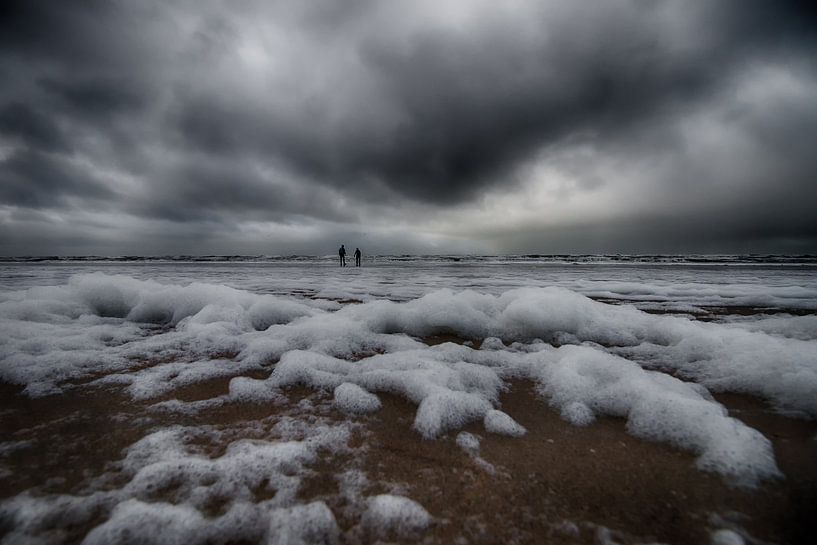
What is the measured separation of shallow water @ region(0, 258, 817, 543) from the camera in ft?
3.62

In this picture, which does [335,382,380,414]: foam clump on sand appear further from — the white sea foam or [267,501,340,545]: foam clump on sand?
[267,501,340,545]: foam clump on sand

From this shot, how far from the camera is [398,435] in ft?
5.41

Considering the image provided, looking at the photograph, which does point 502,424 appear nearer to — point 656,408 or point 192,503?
point 656,408

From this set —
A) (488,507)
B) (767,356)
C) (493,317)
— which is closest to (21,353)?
(488,507)

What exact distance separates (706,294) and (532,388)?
6607mm

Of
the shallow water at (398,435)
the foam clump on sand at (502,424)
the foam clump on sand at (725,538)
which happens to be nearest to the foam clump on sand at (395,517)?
the shallow water at (398,435)

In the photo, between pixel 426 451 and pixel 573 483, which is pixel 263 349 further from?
pixel 573 483

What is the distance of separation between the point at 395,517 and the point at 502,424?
0.78m

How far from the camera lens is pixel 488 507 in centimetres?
116

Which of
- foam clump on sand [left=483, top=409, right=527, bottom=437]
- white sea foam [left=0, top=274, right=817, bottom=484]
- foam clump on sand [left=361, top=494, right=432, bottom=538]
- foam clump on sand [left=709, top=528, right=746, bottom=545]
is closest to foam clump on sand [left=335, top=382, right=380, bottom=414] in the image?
white sea foam [left=0, top=274, right=817, bottom=484]

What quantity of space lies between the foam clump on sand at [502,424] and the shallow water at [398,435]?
13 millimetres

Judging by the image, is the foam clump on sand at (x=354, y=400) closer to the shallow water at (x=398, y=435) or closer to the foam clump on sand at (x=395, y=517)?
the shallow water at (x=398, y=435)

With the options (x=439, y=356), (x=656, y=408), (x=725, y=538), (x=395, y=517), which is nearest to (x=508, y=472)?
(x=395, y=517)

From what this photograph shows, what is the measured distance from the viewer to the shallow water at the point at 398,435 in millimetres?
1103
